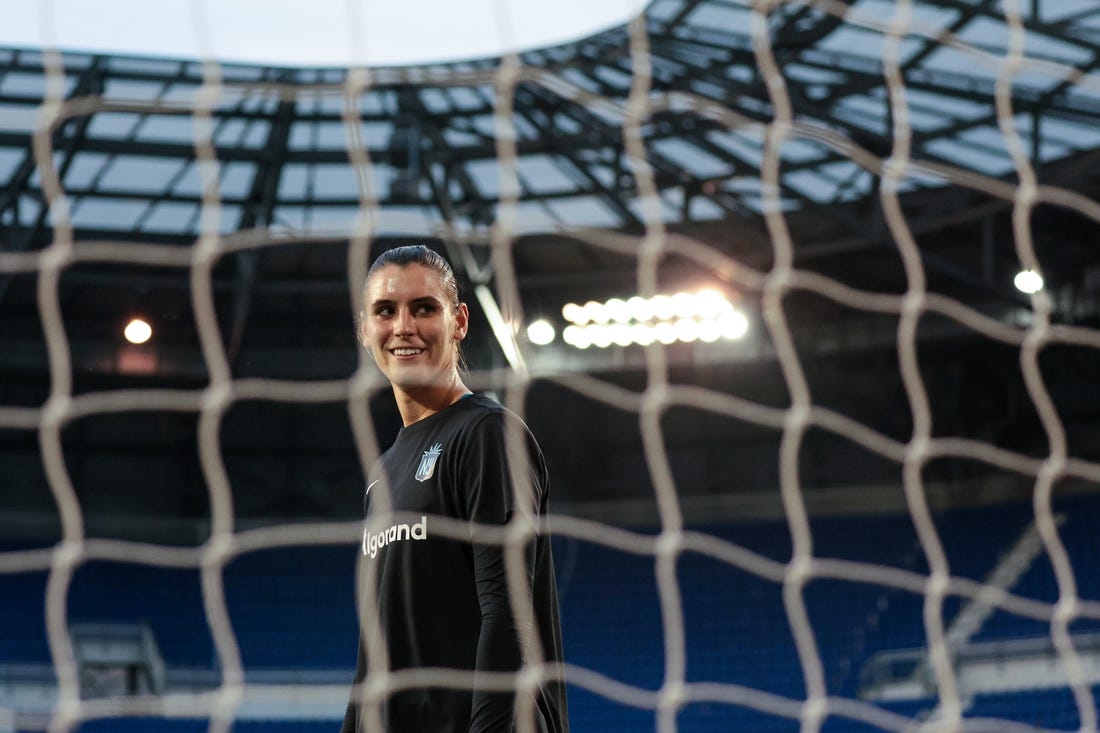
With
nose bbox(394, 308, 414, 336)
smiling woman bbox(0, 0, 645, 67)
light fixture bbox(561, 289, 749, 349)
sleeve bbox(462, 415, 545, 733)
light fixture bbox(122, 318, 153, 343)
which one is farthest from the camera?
light fixture bbox(122, 318, 153, 343)

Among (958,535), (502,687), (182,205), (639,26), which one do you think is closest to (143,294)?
(182,205)

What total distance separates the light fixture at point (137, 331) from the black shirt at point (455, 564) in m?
9.28

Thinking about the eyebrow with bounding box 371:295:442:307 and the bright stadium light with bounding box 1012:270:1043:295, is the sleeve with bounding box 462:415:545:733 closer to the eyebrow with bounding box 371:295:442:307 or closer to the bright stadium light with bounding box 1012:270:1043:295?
the eyebrow with bounding box 371:295:442:307

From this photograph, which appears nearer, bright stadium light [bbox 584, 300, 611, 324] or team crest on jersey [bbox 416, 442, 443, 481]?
team crest on jersey [bbox 416, 442, 443, 481]

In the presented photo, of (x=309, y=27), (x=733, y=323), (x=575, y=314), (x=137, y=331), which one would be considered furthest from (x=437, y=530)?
(x=137, y=331)

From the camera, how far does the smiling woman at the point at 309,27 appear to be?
7.37 meters

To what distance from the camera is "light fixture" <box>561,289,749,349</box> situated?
9969 mm

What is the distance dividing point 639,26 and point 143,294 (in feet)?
15.5

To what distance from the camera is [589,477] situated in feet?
34.5

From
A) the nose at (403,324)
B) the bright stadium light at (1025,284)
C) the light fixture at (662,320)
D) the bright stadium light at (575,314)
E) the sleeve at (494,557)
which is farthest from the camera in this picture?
the bright stadium light at (575,314)

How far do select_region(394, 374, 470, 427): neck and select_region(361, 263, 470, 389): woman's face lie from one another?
25 mm

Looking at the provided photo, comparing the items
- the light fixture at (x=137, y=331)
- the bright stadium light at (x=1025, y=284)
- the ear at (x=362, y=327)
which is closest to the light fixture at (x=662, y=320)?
the bright stadium light at (x=1025, y=284)

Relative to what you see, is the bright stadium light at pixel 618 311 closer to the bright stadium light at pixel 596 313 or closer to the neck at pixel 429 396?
the bright stadium light at pixel 596 313

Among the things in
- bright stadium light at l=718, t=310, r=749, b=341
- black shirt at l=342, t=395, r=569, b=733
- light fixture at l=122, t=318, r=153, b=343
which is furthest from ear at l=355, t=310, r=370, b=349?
light fixture at l=122, t=318, r=153, b=343
